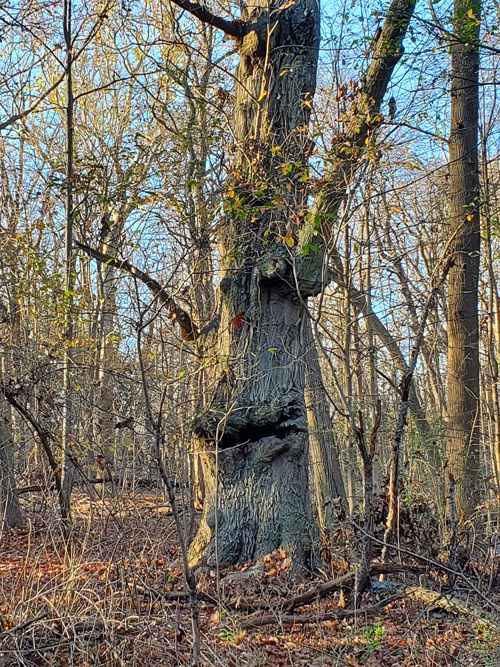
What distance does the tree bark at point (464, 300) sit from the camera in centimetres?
744

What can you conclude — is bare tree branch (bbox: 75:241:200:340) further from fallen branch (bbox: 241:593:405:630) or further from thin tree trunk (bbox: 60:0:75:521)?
fallen branch (bbox: 241:593:405:630)

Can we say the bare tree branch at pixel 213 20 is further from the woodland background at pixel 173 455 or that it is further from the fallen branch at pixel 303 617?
the fallen branch at pixel 303 617

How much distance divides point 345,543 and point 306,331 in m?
2.16

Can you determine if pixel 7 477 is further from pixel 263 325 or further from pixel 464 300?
pixel 464 300

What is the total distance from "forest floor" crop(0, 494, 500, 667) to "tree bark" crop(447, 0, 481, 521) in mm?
2439

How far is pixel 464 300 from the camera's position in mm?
7938

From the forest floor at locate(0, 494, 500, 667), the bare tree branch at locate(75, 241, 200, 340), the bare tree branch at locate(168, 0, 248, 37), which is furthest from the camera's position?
the bare tree branch at locate(75, 241, 200, 340)

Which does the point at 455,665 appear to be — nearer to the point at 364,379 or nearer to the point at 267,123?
the point at 267,123

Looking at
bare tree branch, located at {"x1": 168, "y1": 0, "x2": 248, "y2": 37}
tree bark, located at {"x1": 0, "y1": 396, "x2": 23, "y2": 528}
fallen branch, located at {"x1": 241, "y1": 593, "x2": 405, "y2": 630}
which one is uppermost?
bare tree branch, located at {"x1": 168, "y1": 0, "x2": 248, "y2": 37}

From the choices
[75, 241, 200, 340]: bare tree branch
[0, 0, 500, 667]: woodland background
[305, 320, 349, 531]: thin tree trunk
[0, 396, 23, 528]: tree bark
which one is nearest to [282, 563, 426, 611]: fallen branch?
[0, 0, 500, 667]: woodland background

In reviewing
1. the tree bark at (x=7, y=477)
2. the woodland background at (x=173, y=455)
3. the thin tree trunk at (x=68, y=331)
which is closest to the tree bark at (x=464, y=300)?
the woodland background at (x=173, y=455)

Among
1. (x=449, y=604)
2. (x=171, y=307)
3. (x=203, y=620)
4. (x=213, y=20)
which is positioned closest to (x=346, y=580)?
(x=449, y=604)

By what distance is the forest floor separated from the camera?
3.64 m

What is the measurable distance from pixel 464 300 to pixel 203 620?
17.3 ft
